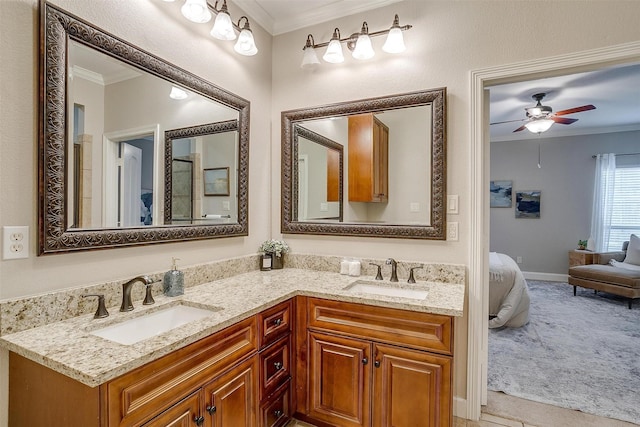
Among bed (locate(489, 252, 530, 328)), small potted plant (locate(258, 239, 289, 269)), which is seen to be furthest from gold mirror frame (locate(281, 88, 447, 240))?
bed (locate(489, 252, 530, 328))

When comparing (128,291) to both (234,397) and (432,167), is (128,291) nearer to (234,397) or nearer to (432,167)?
(234,397)

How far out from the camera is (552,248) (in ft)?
18.8

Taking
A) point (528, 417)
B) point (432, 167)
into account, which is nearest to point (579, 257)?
point (528, 417)

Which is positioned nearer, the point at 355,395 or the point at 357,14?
the point at 355,395

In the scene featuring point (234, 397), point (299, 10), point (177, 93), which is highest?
point (299, 10)

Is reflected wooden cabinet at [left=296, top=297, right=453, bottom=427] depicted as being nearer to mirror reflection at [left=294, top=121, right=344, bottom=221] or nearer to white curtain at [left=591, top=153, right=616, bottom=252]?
mirror reflection at [left=294, top=121, right=344, bottom=221]

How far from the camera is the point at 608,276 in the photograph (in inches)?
171

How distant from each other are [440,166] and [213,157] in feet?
4.80

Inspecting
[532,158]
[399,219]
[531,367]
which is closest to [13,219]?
[399,219]

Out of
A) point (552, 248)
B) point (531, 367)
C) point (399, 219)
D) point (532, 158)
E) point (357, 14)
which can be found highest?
point (357, 14)

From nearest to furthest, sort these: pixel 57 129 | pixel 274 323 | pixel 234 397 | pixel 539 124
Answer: pixel 57 129 → pixel 234 397 → pixel 274 323 → pixel 539 124

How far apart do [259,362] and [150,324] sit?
55 cm

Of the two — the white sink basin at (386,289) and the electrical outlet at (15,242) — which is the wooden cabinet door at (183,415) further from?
the white sink basin at (386,289)

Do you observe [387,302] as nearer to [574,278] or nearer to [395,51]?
[395,51]
